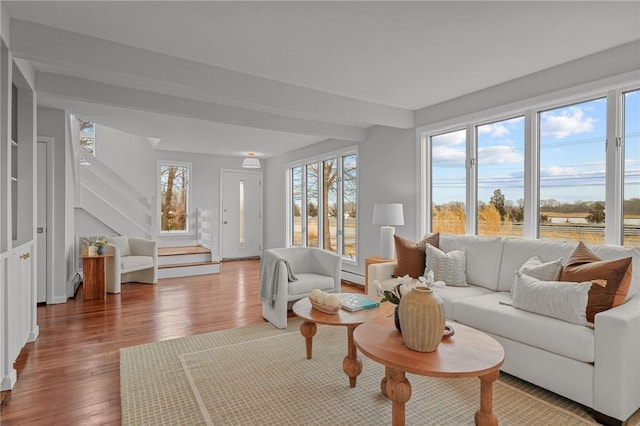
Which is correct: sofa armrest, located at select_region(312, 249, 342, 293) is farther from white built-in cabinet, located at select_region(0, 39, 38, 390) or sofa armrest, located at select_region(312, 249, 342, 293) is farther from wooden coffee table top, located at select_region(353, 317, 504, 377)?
white built-in cabinet, located at select_region(0, 39, 38, 390)

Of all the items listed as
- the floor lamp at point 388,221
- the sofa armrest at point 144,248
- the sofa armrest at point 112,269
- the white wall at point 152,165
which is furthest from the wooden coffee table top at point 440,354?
the white wall at point 152,165

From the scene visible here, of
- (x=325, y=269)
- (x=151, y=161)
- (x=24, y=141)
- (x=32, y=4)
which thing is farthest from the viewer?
(x=151, y=161)

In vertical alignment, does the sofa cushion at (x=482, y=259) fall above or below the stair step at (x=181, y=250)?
above

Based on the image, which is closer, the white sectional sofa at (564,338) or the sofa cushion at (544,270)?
the white sectional sofa at (564,338)

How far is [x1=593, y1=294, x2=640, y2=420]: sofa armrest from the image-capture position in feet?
6.41

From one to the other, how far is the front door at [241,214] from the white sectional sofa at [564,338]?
606 centimetres

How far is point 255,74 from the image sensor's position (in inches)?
133

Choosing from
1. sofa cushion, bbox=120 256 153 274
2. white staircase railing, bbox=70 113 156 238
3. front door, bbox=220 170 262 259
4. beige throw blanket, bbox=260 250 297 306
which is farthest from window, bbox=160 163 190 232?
beige throw blanket, bbox=260 250 297 306

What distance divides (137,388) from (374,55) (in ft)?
10.0

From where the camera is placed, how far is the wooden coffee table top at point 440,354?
5.51 feet

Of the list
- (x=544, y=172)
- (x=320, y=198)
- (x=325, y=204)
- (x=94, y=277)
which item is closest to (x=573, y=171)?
(x=544, y=172)

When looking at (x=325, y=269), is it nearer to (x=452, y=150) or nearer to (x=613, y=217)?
(x=452, y=150)

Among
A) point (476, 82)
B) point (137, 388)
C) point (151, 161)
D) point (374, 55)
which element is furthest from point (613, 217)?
point (151, 161)

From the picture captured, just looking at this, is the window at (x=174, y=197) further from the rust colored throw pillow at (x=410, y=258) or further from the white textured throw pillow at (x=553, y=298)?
the white textured throw pillow at (x=553, y=298)
